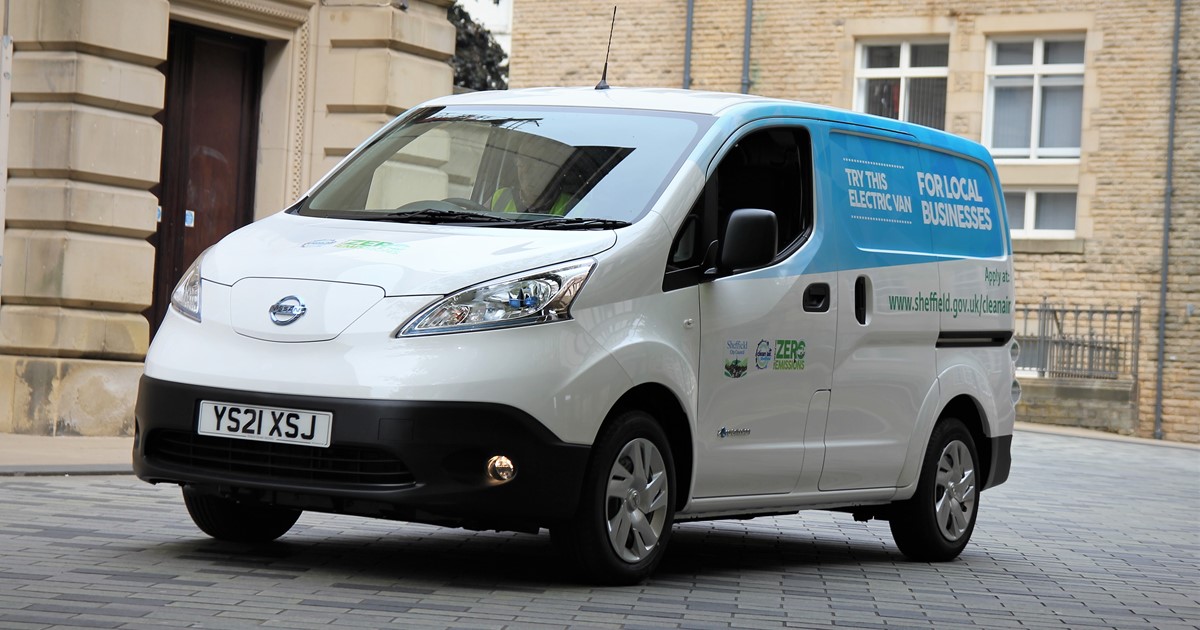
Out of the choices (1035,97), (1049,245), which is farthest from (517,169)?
(1035,97)

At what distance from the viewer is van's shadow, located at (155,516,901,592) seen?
279 inches

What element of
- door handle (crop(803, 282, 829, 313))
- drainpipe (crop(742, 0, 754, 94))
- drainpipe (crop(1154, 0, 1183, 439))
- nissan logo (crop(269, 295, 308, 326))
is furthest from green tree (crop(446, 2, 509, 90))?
nissan logo (crop(269, 295, 308, 326))

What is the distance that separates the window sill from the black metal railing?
845mm

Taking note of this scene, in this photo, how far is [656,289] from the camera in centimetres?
710

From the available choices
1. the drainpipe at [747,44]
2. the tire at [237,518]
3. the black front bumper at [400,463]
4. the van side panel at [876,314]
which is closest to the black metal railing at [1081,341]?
the drainpipe at [747,44]

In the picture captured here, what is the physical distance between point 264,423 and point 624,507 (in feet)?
4.66

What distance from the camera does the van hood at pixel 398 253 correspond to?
6.59m

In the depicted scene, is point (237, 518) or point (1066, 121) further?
point (1066, 121)

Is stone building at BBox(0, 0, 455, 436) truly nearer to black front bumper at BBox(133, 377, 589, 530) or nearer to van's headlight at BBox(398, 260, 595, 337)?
black front bumper at BBox(133, 377, 589, 530)

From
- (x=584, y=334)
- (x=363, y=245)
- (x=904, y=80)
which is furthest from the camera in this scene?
(x=904, y=80)

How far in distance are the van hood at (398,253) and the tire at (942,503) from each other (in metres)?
3.08

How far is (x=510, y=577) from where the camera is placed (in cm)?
724

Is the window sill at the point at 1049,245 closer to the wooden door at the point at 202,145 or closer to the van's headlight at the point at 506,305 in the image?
the wooden door at the point at 202,145

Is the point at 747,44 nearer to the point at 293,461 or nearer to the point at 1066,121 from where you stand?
the point at 1066,121
